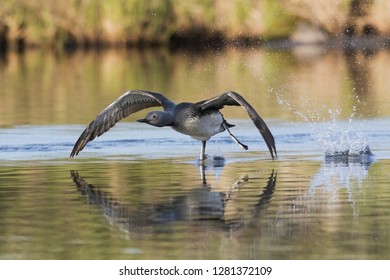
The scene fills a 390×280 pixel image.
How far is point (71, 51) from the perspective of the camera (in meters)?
43.5

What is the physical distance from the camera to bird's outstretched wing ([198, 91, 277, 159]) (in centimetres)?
1295

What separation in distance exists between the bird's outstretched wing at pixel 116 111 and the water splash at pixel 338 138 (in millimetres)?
1937

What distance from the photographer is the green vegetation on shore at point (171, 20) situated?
40.5 meters

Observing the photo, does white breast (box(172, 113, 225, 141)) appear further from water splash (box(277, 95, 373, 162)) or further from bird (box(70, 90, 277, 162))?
water splash (box(277, 95, 373, 162))

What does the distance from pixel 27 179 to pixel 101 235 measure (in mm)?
3247

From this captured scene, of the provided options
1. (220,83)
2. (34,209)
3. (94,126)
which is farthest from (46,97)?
(34,209)

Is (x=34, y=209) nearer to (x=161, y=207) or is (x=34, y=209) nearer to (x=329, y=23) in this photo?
(x=161, y=207)

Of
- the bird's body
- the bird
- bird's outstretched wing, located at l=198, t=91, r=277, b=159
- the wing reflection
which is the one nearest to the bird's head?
the bird

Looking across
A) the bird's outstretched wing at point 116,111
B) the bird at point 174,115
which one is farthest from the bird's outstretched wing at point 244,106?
the bird's outstretched wing at point 116,111

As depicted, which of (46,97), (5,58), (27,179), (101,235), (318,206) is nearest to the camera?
(101,235)

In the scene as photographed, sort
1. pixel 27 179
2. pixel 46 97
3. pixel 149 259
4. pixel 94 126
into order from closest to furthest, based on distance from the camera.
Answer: pixel 149 259 < pixel 27 179 < pixel 94 126 < pixel 46 97

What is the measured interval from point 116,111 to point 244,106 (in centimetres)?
247

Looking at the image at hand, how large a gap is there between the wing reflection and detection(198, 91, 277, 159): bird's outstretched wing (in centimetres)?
42

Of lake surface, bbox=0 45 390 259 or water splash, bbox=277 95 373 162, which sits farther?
water splash, bbox=277 95 373 162
